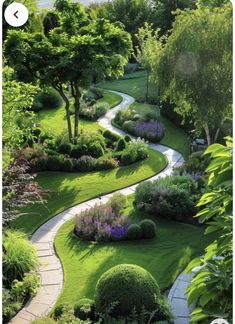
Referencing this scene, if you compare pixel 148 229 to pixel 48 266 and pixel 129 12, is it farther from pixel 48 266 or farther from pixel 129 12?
pixel 129 12

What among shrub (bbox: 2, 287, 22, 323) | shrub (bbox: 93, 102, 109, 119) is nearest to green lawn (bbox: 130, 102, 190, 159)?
shrub (bbox: 93, 102, 109, 119)

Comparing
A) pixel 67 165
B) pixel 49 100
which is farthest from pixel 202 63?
pixel 49 100

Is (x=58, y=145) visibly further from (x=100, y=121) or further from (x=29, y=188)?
(x=29, y=188)

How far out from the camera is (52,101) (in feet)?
95.9

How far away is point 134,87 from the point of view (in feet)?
115

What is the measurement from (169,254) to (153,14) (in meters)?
31.3

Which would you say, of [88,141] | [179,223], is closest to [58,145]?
[88,141]

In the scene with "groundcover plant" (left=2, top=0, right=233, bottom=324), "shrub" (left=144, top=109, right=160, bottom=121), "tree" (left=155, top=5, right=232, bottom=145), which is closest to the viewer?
"groundcover plant" (left=2, top=0, right=233, bottom=324)

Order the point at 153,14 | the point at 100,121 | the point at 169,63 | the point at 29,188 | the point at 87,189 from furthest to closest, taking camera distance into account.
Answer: the point at 153,14 < the point at 100,121 < the point at 169,63 < the point at 87,189 < the point at 29,188

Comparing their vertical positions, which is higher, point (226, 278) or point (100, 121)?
point (226, 278)

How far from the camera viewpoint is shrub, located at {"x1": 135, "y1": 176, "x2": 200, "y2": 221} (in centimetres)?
1619

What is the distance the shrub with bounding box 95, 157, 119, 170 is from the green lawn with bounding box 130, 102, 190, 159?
3725 millimetres

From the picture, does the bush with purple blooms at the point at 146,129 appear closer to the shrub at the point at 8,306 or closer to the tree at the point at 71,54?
the tree at the point at 71,54

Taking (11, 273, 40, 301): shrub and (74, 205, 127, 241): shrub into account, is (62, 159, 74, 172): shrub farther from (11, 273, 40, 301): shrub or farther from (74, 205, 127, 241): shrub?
(11, 273, 40, 301): shrub
